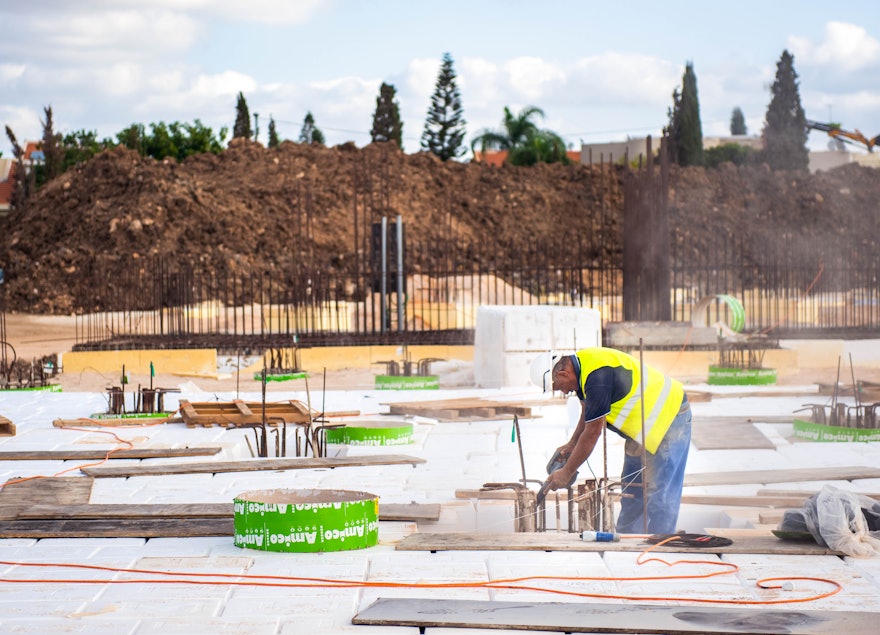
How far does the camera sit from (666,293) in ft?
63.6

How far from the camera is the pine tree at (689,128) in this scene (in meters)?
57.8

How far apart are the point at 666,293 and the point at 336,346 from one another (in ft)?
18.7


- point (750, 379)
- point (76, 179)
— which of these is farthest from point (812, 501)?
point (76, 179)

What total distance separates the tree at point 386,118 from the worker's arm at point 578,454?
49.9 m

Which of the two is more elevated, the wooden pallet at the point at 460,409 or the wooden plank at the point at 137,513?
the wooden pallet at the point at 460,409

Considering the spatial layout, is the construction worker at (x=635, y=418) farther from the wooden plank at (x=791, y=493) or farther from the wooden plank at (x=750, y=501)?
the wooden plank at (x=791, y=493)

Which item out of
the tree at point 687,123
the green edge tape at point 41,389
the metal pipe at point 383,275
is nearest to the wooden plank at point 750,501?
the green edge tape at point 41,389

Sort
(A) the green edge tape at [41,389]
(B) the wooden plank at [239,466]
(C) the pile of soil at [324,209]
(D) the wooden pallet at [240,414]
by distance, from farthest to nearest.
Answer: (C) the pile of soil at [324,209], (A) the green edge tape at [41,389], (D) the wooden pallet at [240,414], (B) the wooden plank at [239,466]

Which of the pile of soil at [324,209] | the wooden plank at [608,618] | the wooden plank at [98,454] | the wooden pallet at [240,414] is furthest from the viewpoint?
the pile of soil at [324,209]

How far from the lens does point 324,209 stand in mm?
44406

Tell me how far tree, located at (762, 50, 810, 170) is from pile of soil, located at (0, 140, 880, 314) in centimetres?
455

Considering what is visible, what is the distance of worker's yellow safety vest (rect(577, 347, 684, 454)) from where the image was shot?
676 centimetres

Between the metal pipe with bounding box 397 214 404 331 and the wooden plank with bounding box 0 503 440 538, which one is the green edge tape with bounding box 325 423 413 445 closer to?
the wooden plank with bounding box 0 503 440 538

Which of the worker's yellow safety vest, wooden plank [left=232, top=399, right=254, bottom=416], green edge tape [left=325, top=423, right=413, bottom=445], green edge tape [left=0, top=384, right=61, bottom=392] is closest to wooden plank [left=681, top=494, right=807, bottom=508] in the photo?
the worker's yellow safety vest
